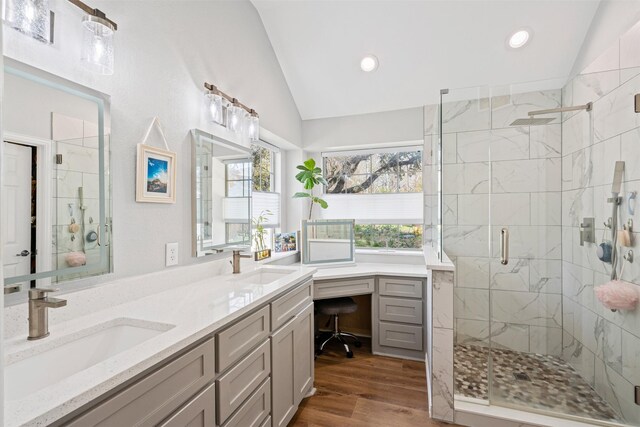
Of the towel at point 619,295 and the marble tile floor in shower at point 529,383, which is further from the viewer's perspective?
the marble tile floor in shower at point 529,383

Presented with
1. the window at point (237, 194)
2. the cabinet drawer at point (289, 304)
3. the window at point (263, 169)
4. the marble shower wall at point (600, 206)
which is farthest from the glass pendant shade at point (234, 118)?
the marble shower wall at point (600, 206)

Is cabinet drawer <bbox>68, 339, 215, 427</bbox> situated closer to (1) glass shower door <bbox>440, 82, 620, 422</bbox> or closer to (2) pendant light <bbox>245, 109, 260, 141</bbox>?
(2) pendant light <bbox>245, 109, 260, 141</bbox>

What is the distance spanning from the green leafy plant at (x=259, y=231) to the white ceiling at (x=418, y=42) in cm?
139

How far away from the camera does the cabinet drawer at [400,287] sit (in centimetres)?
283

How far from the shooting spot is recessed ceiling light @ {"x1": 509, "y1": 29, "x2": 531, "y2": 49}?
2.47 meters

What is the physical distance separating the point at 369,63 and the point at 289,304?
2220mm

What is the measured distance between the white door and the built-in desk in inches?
77.7

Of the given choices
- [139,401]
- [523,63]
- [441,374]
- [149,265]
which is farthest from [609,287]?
[149,265]

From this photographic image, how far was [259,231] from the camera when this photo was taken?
2.95 metres

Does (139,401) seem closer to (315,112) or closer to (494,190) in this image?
(494,190)

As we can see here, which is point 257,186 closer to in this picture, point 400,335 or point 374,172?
point 374,172

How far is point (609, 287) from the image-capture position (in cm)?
194

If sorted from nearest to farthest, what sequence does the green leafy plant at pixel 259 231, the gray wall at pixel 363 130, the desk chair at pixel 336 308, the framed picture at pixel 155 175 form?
the framed picture at pixel 155 175, the desk chair at pixel 336 308, the green leafy plant at pixel 259 231, the gray wall at pixel 363 130

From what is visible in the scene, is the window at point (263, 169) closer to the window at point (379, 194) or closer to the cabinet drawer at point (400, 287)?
the window at point (379, 194)
